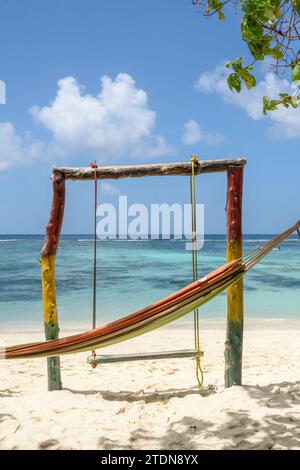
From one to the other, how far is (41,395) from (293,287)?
10.9 meters

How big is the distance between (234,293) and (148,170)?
1024mm

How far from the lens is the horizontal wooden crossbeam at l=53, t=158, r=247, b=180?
9.84ft

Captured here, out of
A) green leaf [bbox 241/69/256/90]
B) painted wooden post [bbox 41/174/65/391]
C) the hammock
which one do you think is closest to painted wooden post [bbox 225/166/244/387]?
the hammock

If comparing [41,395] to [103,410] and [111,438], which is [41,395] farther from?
[111,438]

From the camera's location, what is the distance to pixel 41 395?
2.97 m

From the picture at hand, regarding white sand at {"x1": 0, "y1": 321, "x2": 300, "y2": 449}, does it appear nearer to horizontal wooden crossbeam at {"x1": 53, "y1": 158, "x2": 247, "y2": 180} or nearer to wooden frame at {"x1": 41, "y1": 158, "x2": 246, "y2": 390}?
wooden frame at {"x1": 41, "y1": 158, "x2": 246, "y2": 390}

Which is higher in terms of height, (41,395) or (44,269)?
(44,269)

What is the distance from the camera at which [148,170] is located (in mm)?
3082

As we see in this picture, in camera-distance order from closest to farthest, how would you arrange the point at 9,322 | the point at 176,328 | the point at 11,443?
the point at 11,443
the point at 176,328
the point at 9,322

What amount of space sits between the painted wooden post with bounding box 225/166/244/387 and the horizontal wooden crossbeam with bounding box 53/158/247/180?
0.06 meters

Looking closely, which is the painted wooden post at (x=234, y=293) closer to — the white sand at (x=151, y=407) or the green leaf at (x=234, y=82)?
the white sand at (x=151, y=407)

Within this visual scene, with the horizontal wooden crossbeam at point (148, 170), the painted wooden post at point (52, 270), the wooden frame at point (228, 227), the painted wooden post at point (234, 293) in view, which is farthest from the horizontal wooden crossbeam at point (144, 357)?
the horizontal wooden crossbeam at point (148, 170)
